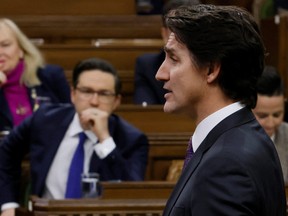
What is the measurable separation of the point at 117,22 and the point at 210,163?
10.8 ft

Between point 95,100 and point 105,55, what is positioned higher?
point 95,100

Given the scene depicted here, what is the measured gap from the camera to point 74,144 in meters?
3.05

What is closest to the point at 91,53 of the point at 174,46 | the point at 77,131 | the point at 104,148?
the point at 77,131

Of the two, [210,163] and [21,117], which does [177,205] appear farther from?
[21,117]

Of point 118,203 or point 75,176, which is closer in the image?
point 118,203

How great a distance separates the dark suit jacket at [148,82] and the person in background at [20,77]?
340mm

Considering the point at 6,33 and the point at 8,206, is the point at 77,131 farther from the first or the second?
the point at 6,33

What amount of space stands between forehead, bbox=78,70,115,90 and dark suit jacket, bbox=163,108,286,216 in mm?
1781

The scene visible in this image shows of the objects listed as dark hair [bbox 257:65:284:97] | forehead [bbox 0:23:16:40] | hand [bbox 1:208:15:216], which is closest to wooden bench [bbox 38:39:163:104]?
forehead [bbox 0:23:16:40]

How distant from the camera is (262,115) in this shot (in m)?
3.18

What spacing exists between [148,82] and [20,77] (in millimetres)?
557

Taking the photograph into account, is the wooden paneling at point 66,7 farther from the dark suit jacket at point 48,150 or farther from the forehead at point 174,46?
the forehead at point 174,46

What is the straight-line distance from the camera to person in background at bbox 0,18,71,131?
3.59 m

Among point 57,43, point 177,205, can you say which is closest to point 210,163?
point 177,205
